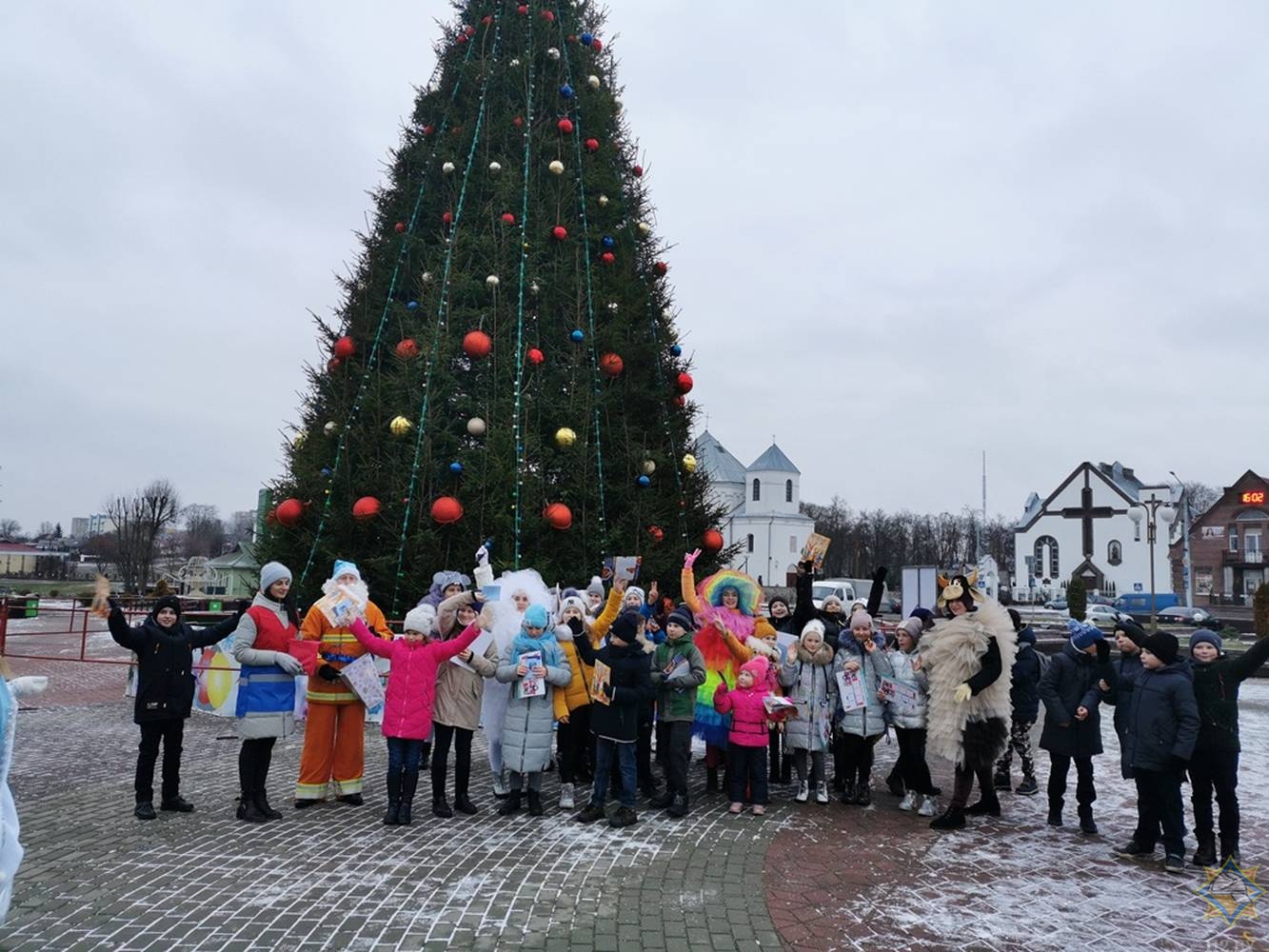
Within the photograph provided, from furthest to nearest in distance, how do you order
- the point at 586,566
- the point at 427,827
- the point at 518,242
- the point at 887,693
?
A: the point at 518,242 < the point at 586,566 < the point at 887,693 < the point at 427,827

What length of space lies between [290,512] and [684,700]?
6.57 metres

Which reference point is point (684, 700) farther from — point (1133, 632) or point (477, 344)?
point (477, 344)

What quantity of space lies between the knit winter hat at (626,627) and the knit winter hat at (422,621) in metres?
1.55

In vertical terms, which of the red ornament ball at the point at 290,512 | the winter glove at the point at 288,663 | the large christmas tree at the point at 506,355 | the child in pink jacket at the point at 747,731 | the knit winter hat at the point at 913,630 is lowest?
the child in pink jacket at the point at 747,731

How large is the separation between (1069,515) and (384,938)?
81102 mm

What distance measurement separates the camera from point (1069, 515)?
76.0m

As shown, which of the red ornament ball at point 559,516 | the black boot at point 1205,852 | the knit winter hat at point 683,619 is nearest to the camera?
the black boot at point 1205,852

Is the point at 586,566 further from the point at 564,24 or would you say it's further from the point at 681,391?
the point at 564,24

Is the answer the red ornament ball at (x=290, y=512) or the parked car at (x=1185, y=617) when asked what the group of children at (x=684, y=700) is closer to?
the red ornament ball at (x=290, y=512)

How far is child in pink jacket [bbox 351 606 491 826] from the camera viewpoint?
7.04m

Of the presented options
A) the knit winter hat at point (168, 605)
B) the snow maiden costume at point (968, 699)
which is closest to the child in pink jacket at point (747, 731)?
the snow maiden costume at point (968, 699)

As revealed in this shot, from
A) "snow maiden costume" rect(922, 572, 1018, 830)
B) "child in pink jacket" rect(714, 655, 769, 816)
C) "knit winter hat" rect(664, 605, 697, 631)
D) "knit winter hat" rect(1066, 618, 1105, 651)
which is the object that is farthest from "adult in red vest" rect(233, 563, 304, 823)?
"knit winter hat" rect(1066, 618, 1105, 651)

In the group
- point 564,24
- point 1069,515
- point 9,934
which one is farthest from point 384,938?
point 1069,515

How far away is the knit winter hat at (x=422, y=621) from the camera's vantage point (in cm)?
738
